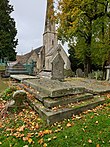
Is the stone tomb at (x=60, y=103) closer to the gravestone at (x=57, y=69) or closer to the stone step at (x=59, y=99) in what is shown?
the stone step at (x=59, y=99)

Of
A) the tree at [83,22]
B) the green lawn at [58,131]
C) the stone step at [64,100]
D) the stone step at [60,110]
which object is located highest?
the tree at [83,22]

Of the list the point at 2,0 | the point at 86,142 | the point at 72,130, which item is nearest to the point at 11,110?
the point at 72,130

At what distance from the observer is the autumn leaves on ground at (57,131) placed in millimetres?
3658

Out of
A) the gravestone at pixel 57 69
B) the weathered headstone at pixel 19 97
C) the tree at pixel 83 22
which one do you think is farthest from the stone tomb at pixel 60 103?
the tree at pixel 83 22

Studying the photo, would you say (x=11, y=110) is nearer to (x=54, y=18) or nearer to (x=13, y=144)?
(x=13, y=144)

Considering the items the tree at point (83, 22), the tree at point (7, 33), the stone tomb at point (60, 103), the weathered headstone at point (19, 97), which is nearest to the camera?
the stone tomb at point (60, 103)

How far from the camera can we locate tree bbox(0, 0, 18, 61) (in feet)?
96.6

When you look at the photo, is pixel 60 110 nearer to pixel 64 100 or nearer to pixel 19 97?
pixel 64 100

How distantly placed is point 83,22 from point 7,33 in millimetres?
16195

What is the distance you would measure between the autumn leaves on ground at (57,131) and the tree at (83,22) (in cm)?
1269

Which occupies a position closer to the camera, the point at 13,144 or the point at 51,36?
the point at 13,144

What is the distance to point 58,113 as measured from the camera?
4793 mm

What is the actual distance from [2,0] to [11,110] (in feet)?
93.8

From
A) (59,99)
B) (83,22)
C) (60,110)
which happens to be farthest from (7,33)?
(60,110)
